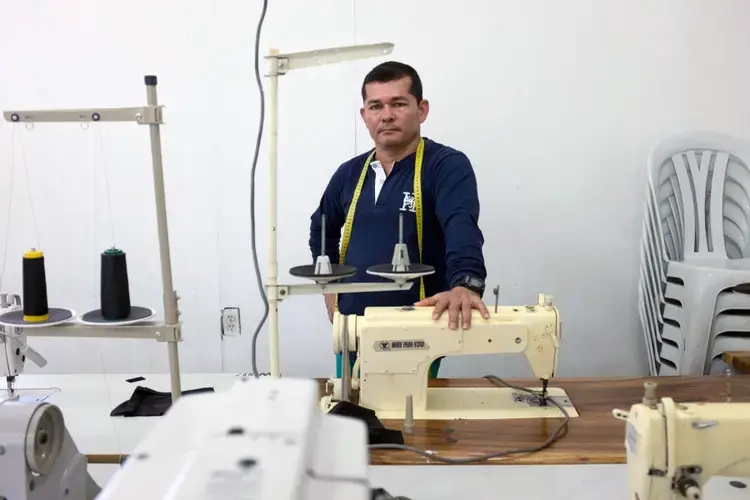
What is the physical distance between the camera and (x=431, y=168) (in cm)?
213

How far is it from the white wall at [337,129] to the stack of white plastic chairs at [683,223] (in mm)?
151

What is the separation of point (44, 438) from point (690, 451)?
1.05 meters

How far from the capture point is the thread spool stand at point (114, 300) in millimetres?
1341

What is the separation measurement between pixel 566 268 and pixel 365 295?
1.45 m

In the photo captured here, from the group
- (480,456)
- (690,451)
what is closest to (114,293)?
(480,456)

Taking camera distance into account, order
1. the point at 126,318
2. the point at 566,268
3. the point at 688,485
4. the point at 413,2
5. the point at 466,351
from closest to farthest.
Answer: the point at 688,485, the point at 126,318, the point at 466,351, the point at 413,2, the point at 566,268

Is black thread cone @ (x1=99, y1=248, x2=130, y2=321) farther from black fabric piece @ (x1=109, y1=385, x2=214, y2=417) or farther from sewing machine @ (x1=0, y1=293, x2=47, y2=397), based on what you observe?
black fabric piece @ (x1=109, y1=385, x2=214, y2=417)

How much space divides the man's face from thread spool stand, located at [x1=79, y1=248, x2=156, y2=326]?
986mm

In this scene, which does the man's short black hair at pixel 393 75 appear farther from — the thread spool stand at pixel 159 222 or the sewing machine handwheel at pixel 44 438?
the sewing machine handwheel at pixel 44 438

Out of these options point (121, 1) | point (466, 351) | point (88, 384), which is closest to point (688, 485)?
point (466, 351)

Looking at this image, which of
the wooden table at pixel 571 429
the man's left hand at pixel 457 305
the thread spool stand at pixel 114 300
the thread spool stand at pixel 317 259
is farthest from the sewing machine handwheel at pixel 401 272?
the thread spool stand at pixel 114 300

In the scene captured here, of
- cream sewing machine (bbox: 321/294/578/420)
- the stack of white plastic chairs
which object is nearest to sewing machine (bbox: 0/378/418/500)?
cream sewing machine (bbox: 321/294/578/420)

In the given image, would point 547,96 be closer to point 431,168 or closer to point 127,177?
point 431,168

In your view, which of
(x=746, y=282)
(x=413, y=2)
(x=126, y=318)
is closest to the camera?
(x=126, y=318)
